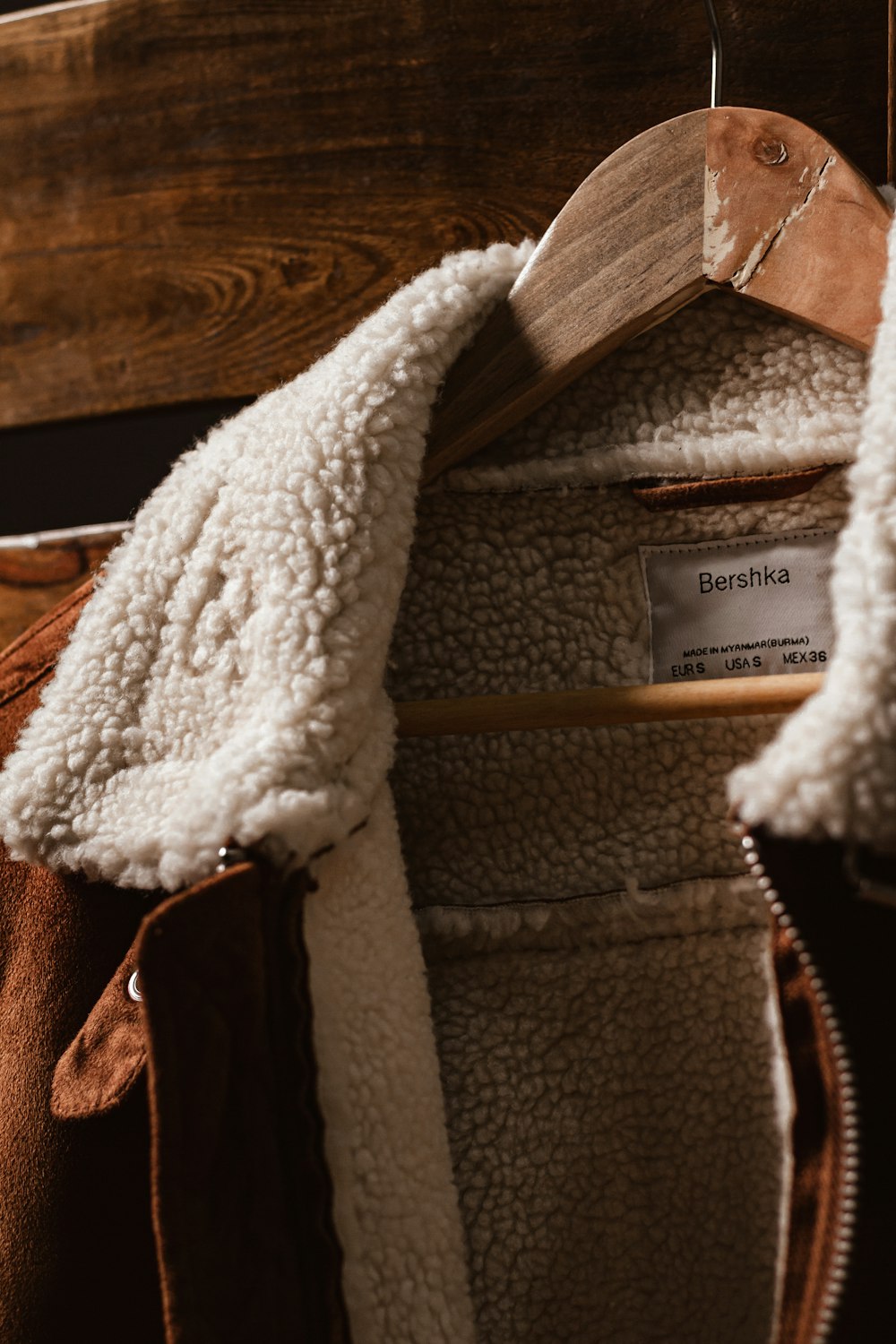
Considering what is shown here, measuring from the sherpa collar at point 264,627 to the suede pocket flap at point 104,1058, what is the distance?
0.07m

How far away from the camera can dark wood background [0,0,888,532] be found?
0.59 m

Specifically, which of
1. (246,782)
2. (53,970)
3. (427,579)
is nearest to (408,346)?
(427,579)

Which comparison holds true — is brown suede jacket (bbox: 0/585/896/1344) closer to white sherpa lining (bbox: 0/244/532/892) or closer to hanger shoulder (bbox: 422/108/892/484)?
white sherpa lining (bbox: 0/244/532/892)

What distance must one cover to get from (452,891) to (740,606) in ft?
0.76

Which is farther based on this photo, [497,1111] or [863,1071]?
[497,1111]

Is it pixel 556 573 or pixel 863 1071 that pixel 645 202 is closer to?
pixel 556 573

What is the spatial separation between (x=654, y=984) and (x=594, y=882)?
0.07m

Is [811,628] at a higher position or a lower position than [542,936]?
higher

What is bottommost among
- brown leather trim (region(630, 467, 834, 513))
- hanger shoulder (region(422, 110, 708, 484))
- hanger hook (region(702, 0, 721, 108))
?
brown leather trim (region(630, 467, 834, 513))

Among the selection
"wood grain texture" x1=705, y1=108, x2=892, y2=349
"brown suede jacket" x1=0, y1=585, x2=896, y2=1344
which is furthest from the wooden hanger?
"brown suede jacket" x1=0, y1=585, x2=896, y2=1344

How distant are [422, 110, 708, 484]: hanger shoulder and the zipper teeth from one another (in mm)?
262

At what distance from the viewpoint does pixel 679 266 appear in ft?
1.50

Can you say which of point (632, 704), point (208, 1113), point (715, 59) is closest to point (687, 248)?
point (715, 59)

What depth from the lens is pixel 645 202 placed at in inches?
18.0
